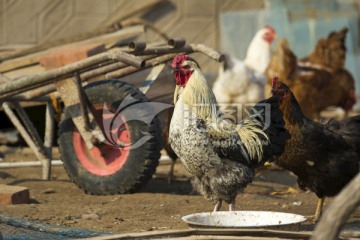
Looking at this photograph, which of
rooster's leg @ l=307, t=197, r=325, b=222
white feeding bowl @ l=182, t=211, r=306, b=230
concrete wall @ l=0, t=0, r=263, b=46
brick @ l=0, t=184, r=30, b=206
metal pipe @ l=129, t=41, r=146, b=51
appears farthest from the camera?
concrete wall @ l=0, t=0, r=263, b=46

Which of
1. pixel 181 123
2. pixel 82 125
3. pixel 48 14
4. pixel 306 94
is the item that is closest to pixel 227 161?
pixel 181 123

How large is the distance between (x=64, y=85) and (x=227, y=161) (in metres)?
2.17

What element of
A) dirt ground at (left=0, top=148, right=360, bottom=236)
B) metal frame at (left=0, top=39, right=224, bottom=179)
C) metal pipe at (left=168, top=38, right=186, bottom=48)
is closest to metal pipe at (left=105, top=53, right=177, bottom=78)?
metal frame at (left=0, top=39, right=224, bottom=179)

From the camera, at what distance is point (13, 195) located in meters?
6.39

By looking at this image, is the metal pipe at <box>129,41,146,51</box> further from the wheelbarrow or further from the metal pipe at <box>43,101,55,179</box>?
the metal pipe at <box>43,101,55,179</box>

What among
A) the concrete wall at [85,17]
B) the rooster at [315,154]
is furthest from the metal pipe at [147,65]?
the concrete wall at [85,17]

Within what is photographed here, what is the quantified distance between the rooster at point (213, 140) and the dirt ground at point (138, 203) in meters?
0.39

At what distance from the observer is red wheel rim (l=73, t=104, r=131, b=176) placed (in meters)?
7.03

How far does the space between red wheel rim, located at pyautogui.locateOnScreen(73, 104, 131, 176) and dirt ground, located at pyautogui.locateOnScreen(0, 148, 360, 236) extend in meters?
0.29

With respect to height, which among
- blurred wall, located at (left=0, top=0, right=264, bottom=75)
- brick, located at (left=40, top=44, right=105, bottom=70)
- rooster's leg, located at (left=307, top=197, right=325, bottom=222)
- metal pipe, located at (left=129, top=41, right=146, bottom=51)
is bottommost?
rooster's leg, located at (left=307, top=197, right=325, bottom=222)

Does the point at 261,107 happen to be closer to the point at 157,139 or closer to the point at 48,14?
the point at 157,139

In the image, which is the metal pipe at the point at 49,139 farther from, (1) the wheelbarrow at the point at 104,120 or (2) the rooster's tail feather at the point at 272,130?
(2) the rooster's tail feather at the point at 272,130

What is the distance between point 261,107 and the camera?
6.02 metres

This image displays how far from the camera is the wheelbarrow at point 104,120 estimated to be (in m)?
6.85
